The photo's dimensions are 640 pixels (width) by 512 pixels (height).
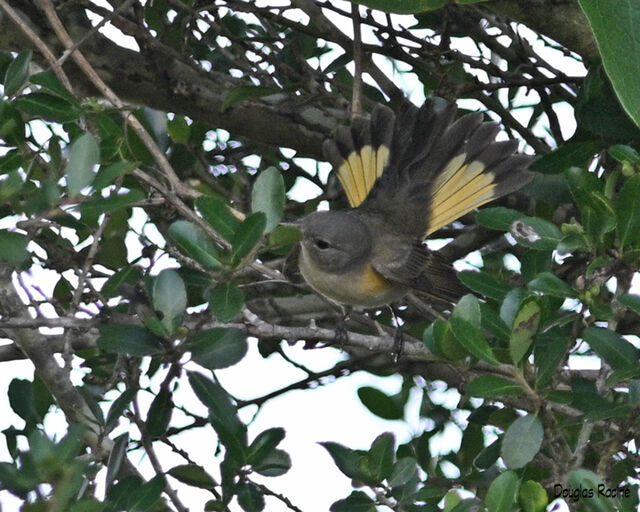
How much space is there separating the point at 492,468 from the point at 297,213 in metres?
1.42

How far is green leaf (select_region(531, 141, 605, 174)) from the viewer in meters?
3.00

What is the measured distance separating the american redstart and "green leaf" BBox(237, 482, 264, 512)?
99cm

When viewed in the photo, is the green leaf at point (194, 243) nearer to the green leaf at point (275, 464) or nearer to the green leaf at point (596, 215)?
the green leaf at point (275, 464)

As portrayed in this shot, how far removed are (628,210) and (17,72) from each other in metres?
1.43

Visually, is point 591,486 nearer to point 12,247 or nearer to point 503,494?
point 503,494

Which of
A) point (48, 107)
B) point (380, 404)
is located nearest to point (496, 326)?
point (48, 107)

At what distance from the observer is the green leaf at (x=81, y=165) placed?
216 centimetres

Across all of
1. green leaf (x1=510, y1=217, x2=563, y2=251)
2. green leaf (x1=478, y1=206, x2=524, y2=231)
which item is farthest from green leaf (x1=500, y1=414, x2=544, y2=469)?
green leaf (x1=478, y1=206, x2=524, y2=231)

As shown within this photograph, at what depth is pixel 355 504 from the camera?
8.13 feet

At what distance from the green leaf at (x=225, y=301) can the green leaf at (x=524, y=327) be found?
1.91ft

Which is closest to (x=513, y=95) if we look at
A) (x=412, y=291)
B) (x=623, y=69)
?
(x=412, y=291)

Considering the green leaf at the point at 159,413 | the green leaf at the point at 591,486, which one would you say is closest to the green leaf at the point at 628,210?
the green leaf at the point at 591,486

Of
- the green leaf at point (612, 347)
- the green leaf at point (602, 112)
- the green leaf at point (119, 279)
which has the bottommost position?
the green leaf at point (612, 347)

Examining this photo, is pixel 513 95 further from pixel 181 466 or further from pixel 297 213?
pixel 181 466
